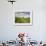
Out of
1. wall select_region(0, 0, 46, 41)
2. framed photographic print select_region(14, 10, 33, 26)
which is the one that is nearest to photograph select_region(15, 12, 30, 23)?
framed photographic print select_region(14, 10, 33, 26)

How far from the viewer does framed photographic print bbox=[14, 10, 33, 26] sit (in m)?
4.66

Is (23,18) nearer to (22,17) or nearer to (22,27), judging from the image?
(22,17)

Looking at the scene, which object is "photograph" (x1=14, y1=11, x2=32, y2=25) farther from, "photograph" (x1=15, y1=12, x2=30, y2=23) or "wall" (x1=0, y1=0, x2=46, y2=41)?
"wall" (x1=0, y1=0, x2=46, y2=41)

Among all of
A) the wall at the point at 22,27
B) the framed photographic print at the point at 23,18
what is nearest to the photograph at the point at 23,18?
the framed photographic print at the point at 23,18

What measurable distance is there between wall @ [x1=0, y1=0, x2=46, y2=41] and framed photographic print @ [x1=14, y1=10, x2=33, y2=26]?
0.11 m

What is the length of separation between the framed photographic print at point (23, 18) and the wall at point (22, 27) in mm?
112

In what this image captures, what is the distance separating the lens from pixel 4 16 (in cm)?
471

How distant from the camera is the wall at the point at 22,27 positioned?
15.2ft

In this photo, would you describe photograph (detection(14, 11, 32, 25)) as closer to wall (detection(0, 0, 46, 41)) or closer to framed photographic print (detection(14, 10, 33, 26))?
framed photographic print (detection(14, 10, 33, 26))

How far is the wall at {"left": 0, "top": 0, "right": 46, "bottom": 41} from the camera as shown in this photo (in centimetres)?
463

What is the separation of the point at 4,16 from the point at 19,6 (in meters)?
0.67

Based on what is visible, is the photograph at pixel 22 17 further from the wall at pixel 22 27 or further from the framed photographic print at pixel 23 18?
the wall at pixel 22 27

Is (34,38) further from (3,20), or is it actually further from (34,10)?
(3,20)

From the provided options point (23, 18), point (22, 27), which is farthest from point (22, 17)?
point (22, 27)
